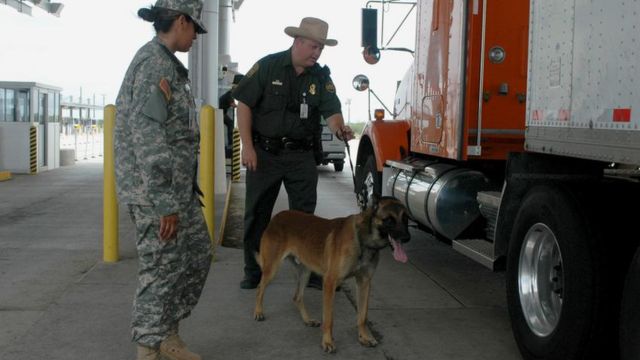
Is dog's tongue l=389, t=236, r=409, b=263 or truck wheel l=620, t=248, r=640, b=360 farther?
dog's tongue l=389, t=236, r=409, b=263

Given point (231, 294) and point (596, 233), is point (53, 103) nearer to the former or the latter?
point (231, 294)

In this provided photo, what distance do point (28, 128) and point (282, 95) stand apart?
42.3 feet

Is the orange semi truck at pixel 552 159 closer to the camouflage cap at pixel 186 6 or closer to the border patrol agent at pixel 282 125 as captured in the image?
the border patrol agent at pixel 282 125

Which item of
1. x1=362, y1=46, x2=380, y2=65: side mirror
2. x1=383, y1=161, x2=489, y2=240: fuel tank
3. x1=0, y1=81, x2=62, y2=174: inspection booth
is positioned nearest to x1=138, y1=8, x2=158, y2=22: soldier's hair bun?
x1=383, y1=161, x2=489, y2=240: fuel tank

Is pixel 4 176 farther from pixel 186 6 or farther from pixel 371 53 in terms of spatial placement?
pixel 186 6

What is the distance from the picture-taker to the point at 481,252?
467 centimetres

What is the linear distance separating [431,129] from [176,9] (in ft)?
11.5

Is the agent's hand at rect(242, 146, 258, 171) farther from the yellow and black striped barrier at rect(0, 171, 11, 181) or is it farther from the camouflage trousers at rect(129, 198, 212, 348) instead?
the yellow and black striped barrier at rect(0, 171, 11, 181)

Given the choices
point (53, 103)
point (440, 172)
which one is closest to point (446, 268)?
point (440, 172)

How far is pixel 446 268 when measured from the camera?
6.64 metres

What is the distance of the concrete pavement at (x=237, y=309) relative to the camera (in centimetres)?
420

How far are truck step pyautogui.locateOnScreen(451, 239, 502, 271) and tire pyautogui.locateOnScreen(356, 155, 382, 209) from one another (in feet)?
9.35

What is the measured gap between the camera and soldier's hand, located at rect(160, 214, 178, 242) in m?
A: 3.43

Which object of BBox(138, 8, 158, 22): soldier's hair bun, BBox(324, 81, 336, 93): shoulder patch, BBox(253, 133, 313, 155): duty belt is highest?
BBox(138, 8, 158, 22): soldier's hair bun
